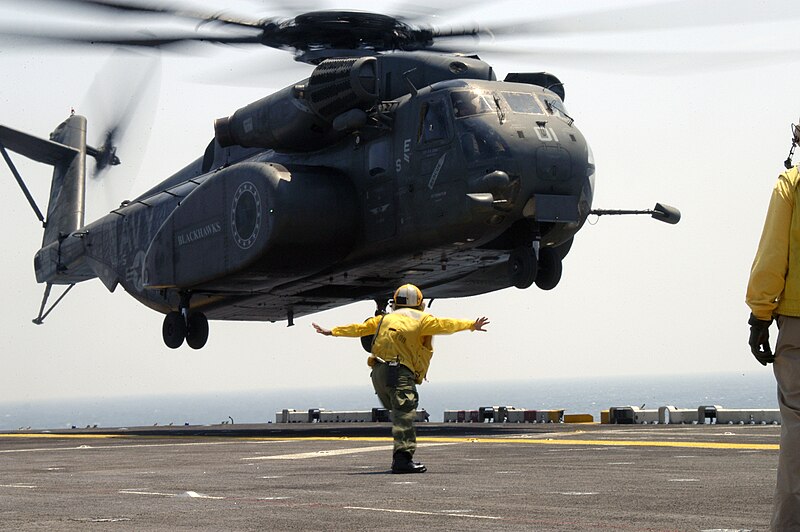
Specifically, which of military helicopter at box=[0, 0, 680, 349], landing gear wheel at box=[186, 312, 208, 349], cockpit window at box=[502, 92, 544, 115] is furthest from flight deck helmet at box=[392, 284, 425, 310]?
landing gear wheel at box=[186, 312, 208, 349]

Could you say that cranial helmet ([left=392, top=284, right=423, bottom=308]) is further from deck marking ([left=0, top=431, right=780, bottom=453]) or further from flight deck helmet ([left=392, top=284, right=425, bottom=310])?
deck marking ([left=0, top=431, right=780, bottom=453])

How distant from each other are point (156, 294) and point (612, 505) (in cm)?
2253

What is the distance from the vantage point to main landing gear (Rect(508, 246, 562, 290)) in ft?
74.1

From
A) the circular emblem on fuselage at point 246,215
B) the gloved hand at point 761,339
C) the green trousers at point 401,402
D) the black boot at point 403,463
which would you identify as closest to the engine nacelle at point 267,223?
the circular emblem on fuselage at point 246,215

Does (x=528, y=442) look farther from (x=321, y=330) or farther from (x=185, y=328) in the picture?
(x=185, y=328)

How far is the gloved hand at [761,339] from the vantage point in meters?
6.59

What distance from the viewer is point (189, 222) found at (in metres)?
26.9

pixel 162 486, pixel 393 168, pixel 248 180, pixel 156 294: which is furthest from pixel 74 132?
pixel 162 486

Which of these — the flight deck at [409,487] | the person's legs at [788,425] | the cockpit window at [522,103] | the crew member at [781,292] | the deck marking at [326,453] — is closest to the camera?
the person's legs at [788,425]

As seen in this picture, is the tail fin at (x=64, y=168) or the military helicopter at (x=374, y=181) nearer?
the military helicopter at (x=374, y=181)

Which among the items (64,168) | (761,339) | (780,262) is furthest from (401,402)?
(64,168)

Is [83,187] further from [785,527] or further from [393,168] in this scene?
[785,527]

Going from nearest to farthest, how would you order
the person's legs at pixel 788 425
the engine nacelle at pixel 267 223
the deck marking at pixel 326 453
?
the person's legs at pixel 788 425
the deck marking at pixel 326 453
the engine nacelle at pixel 267 223

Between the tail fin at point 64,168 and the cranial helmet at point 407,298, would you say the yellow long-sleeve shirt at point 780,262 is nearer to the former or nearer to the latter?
the cranial helmet at point 407,298
